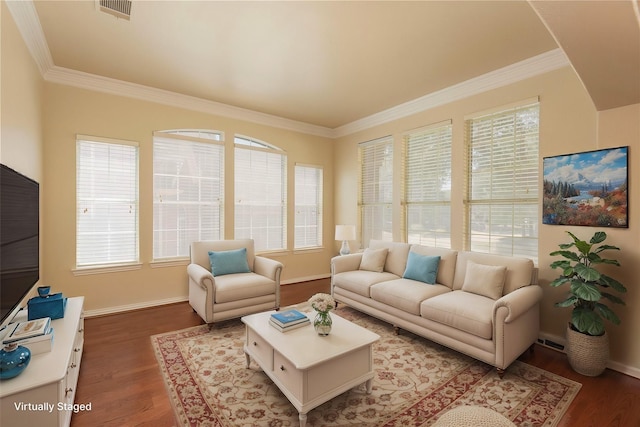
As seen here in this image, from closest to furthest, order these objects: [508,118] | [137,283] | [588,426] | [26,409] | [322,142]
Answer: [26,409]
[588,426]
[508,118]
[137,283]
[322,142]

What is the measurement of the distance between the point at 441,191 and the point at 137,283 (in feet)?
14.3

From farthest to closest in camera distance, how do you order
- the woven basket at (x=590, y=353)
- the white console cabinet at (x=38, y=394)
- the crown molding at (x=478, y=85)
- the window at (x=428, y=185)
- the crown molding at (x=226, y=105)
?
the window at (x=428, y=185) → the crown molding at (x=478, y=85) → the crown molding at (x=226, y=105) → the woven basket at (x=590, y=353) → the white console cabinet at (x=38, y=394)

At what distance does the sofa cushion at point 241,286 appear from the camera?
3.25m

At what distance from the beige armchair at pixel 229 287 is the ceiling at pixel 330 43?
2262 millimetres

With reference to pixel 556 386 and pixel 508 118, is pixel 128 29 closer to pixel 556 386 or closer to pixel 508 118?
pixel 508 118

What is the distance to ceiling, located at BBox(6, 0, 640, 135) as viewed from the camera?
1870 mm

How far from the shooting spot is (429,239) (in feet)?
13.7

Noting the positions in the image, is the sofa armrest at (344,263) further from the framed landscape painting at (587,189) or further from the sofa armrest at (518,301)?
the framed landscape painting at (587,189)

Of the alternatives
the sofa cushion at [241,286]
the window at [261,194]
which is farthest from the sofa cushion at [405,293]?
the window at [261,194]

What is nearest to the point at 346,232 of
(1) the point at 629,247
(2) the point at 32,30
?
(1) the point at 629,247

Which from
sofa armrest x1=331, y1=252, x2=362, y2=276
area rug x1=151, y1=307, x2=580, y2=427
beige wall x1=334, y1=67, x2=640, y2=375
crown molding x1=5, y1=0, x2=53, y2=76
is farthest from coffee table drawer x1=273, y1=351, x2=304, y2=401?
crown molding x1=5, y1=0, x2=53, y2=76

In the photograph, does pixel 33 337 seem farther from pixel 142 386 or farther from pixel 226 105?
pixel 226 105

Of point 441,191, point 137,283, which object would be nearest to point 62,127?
point 137,283

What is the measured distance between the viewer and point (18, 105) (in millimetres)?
2480
